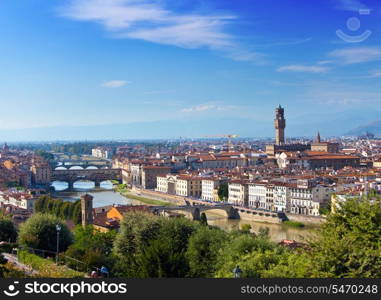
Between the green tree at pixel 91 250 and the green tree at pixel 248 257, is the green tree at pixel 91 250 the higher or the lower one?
the lower one

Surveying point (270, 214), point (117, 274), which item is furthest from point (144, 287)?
point (270, 214)

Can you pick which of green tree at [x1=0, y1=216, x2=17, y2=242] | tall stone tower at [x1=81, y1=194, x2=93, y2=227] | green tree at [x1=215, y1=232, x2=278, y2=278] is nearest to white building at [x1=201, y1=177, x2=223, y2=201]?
tall stone tower at [x1=81, y1=194, x2=93, y2=227]

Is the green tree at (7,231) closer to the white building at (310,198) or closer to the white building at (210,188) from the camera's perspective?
the white building at (310,198)

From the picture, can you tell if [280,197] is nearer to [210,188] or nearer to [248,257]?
[210,188]

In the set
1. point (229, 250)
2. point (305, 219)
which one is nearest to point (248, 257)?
point (229, 250)

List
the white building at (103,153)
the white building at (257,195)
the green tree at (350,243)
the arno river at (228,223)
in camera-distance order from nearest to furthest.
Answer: the green tree at (350,243)
the arno river at (228,223)
the white building at (257,195)
the white building at (103,153)

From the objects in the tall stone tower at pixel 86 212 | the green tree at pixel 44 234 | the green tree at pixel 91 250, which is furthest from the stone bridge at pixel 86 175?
the green tree at pixel 44 234
